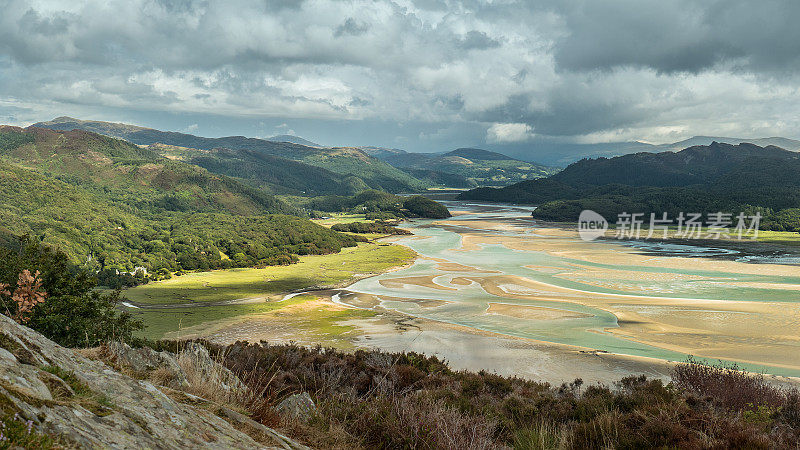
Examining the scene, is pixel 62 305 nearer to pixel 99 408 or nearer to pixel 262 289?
pixel 99 408

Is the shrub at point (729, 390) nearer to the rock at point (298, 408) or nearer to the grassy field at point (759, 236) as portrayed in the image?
the rock at point (298, 408)

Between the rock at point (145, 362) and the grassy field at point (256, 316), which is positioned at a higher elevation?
the rock at point (145, 362)

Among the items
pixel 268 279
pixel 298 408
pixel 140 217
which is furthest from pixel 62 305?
pixel 140 217

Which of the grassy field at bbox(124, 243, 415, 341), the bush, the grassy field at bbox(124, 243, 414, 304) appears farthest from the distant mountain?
the bush

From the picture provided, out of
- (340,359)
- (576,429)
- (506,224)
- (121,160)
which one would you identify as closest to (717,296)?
(340,359)

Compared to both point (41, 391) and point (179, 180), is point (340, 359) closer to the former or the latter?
point (41, 391)

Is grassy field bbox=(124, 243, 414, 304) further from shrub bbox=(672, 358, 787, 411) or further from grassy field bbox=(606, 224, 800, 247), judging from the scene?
grassy field bbox=(606, 224, 800, 247)

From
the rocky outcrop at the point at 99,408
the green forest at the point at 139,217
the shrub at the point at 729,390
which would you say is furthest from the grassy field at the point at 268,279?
the rocky outcrop at the point at 99,408
